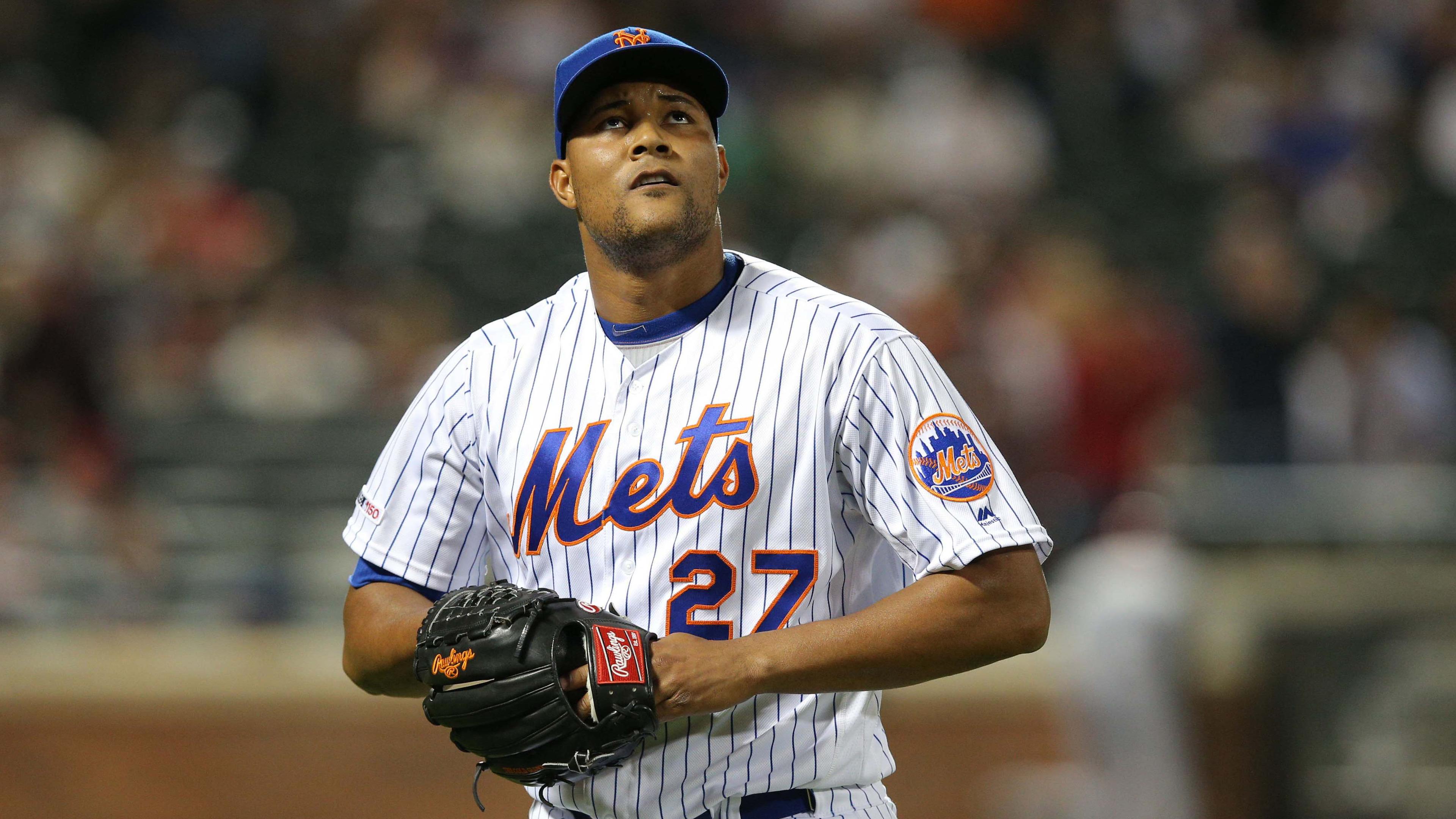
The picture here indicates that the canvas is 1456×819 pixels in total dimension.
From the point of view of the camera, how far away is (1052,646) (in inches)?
268

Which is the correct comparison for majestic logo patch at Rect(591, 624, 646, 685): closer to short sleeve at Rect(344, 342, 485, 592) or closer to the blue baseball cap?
short sleeve at Rect(344, 342, 485, 592)

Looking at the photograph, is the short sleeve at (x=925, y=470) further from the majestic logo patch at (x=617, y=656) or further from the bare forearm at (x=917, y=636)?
the majestic logo patch at (x=617, y=656)

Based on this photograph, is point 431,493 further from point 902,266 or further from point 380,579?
point 902,266

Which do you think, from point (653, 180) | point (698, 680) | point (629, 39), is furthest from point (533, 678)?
point (629, 39)

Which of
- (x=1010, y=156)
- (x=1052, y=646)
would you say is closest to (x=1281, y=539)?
(x=1052, y=646)

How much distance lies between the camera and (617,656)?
2357 mm

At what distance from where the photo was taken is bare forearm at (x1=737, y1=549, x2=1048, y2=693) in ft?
7.85

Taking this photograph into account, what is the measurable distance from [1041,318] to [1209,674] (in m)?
1.76

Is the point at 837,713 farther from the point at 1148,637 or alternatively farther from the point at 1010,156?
the point at 1010,156

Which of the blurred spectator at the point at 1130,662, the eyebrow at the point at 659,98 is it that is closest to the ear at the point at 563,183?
the eyebrow at the point at 659,98

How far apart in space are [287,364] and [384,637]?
212 inches

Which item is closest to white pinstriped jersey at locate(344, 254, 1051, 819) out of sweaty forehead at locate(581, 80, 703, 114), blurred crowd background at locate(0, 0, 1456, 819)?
sweaty forehead at locate(581, 80, 703, 114)

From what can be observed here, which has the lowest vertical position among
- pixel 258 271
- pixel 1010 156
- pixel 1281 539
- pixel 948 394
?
pixel 948 394

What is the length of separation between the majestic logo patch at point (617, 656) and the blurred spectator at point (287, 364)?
553cm
